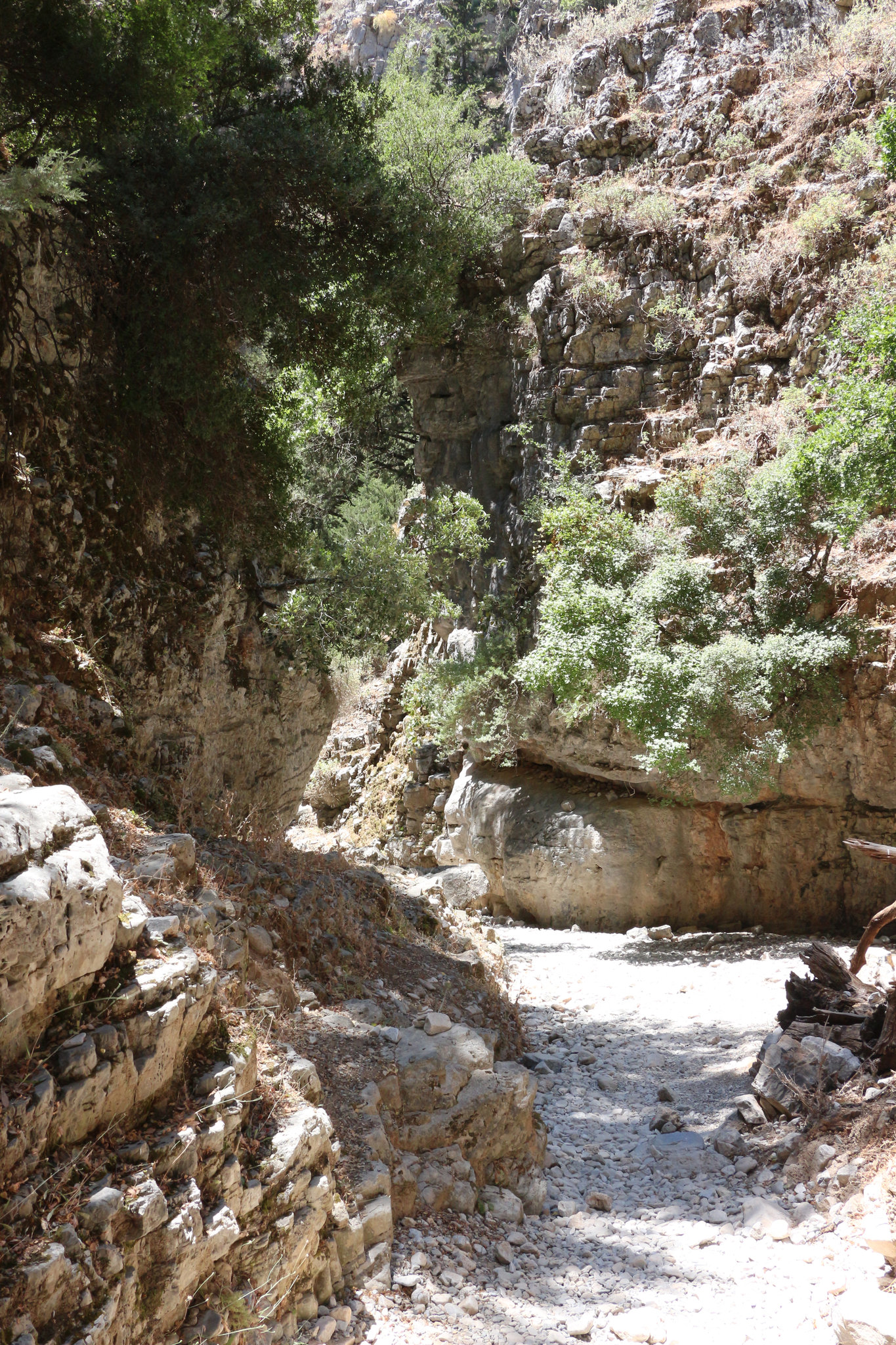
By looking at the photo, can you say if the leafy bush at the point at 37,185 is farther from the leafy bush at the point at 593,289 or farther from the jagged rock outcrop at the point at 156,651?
the leafy bush at the point at 593,289

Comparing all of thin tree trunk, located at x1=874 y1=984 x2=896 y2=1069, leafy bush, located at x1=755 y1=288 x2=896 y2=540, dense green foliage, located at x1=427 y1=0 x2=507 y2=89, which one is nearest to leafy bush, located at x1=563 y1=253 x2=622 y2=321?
leafy bush, located at x1=755 y1=288 x2=896 y2=540

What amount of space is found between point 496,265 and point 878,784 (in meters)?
12.4

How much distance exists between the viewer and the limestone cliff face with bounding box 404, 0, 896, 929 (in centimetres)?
1237

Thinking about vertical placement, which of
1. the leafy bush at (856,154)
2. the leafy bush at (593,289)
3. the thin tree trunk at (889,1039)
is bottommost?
the thin tree trunk at (889,1039)

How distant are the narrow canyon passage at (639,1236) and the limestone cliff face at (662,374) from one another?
4.69 metres

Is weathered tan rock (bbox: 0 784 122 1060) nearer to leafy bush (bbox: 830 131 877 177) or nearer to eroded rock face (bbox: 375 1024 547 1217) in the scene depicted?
eroded rock face (bbox: 375 1024 547 1217)

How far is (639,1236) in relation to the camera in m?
4.71

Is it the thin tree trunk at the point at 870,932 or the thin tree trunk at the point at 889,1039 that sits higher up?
the thin tree trunk at the point at 870,932

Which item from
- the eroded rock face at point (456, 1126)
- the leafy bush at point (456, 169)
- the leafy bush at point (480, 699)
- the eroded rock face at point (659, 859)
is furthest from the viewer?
the leafy bush at point (456, 169)

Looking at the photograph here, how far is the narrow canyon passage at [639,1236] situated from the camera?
12.5ft

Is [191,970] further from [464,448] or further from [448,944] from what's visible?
[464,448]

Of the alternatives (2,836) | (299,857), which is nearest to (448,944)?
(299,857)

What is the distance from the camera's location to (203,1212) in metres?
3.11

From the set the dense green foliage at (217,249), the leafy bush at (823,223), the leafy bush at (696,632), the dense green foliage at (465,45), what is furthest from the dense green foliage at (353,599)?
the dense green foliage at (465,45)
